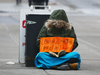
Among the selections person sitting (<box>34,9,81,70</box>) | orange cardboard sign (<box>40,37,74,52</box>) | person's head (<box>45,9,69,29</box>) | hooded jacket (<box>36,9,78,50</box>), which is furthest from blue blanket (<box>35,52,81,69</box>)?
person's head (<box>45,9,69,29</box>)

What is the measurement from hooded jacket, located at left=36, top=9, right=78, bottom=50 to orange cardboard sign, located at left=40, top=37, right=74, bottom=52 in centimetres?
9

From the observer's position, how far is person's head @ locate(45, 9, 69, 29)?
5832 mm

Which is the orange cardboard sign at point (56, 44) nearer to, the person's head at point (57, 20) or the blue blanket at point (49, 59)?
the blue blanket at point (49, 59)

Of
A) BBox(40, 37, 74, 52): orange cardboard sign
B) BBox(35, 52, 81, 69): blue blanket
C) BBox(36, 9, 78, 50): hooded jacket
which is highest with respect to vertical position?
BBox(36, 9, 78, 50): hooded jacket

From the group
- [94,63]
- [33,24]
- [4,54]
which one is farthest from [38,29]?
[4,54]

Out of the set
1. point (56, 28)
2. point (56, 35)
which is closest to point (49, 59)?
point (56, 35)

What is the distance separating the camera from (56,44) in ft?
19.8

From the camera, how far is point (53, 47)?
602 cm

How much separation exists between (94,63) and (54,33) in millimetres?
1459

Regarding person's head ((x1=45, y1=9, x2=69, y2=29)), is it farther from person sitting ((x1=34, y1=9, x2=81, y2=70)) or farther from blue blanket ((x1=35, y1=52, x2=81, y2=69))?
blue blanket ((x1=35, y1=52, x2=81, y2=69))

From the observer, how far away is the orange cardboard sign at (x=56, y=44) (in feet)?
19.6

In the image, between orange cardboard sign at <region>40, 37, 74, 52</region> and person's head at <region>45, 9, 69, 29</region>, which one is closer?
person's head at <region>45, 9, 69, 29</region>

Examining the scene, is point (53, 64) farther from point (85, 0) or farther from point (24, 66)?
point (85, 0)

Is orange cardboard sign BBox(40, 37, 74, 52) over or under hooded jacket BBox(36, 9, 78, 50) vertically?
under
